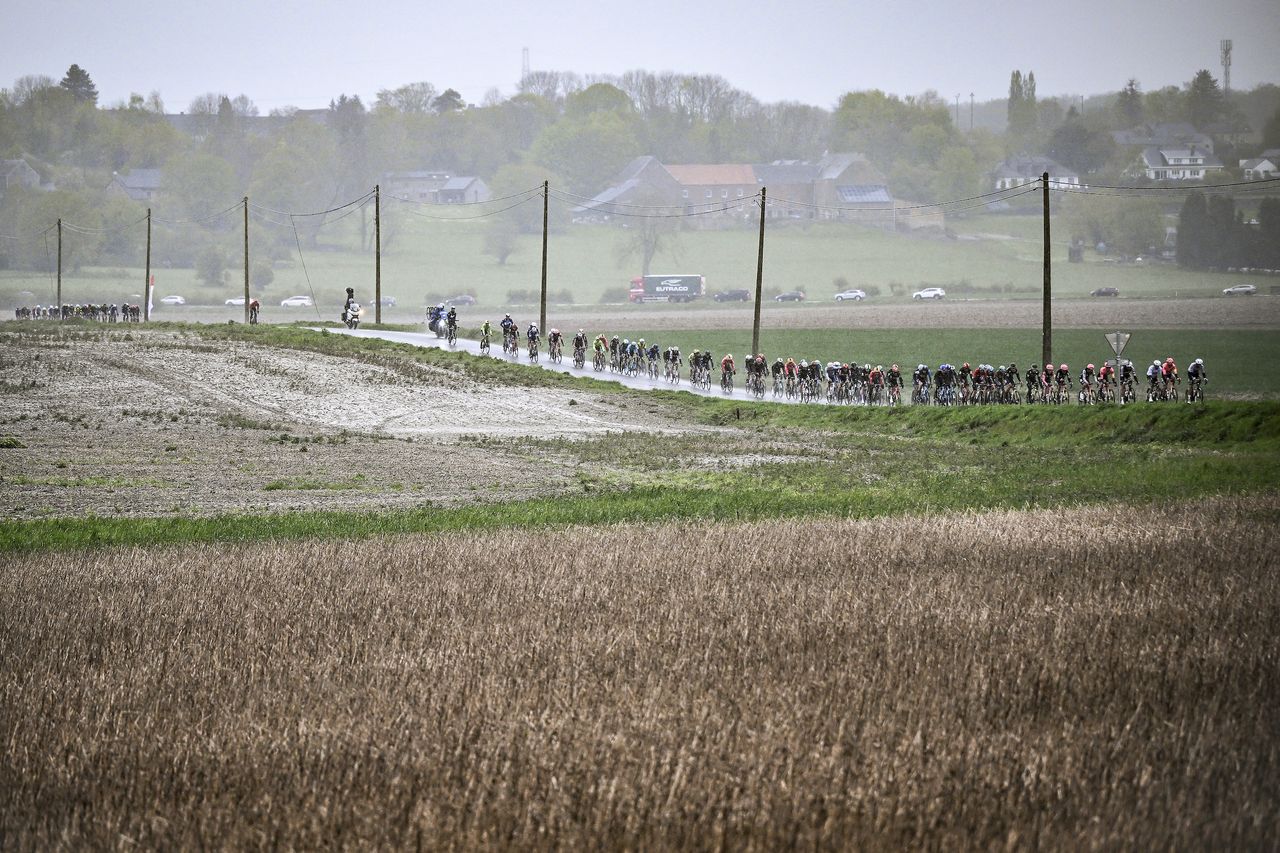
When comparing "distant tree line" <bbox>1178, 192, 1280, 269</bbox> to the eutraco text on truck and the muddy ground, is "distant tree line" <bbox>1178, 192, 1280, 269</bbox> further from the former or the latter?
the muddy ground

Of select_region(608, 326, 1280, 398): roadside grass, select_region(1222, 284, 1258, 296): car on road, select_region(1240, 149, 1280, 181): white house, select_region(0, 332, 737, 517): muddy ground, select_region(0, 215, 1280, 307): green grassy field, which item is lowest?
select_region(0, 332, 737, 517): muddy ground

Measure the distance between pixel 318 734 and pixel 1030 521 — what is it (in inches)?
467

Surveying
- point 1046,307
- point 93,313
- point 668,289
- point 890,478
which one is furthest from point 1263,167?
point 890,478

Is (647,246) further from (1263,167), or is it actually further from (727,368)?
(727,368)

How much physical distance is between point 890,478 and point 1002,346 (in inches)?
2115

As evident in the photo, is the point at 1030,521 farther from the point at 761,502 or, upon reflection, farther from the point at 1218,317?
the point at 1218,317

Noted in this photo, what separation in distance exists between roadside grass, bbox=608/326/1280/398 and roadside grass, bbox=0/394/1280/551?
18511 millimetres

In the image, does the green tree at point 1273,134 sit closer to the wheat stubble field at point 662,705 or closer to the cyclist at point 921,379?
the cyclist at point 921,379

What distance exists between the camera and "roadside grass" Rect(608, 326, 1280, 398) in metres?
63.8

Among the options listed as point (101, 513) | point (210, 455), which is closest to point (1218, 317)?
point (210, 455)

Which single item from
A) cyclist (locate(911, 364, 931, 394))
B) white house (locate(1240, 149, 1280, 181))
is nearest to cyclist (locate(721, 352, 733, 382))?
cyclist (locate(911, 364, 931, 394))

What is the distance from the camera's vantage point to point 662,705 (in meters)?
8.20

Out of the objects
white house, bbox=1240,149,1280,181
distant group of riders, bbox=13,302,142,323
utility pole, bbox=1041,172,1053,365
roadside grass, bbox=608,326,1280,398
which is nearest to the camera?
utility pole, bbox=1041,172,1053,365

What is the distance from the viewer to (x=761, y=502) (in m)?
23.1
